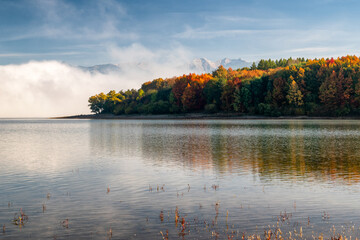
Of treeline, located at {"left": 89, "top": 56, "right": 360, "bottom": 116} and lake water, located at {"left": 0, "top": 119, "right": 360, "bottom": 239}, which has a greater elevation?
treeline, located at {"left": 89, "top": 56, "right": 360, "bottom": 116}

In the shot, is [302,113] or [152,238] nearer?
[152,238]

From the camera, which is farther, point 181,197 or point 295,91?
point 295,91

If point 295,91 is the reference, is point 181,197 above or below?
below

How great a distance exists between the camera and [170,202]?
1697cm

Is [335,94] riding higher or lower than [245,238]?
higher

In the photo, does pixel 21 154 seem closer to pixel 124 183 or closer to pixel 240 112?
pixel 124 183

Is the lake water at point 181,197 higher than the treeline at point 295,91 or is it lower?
lower

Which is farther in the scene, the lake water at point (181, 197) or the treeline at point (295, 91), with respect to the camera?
the treeline at point (295, 91)

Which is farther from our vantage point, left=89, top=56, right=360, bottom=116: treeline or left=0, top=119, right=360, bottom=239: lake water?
left=89, top=56, right=360, bottom=116: treeline

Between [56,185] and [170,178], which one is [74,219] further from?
[170,178]

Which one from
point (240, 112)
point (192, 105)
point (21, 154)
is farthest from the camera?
point (192, 105)

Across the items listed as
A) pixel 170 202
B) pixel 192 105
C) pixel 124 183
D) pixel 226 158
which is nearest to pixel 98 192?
pixel 124 183

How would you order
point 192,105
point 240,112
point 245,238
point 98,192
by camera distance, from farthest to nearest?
point 192,105 < point 240,112 < point 98,192 < point 245,238

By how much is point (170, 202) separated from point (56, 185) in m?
7.88
